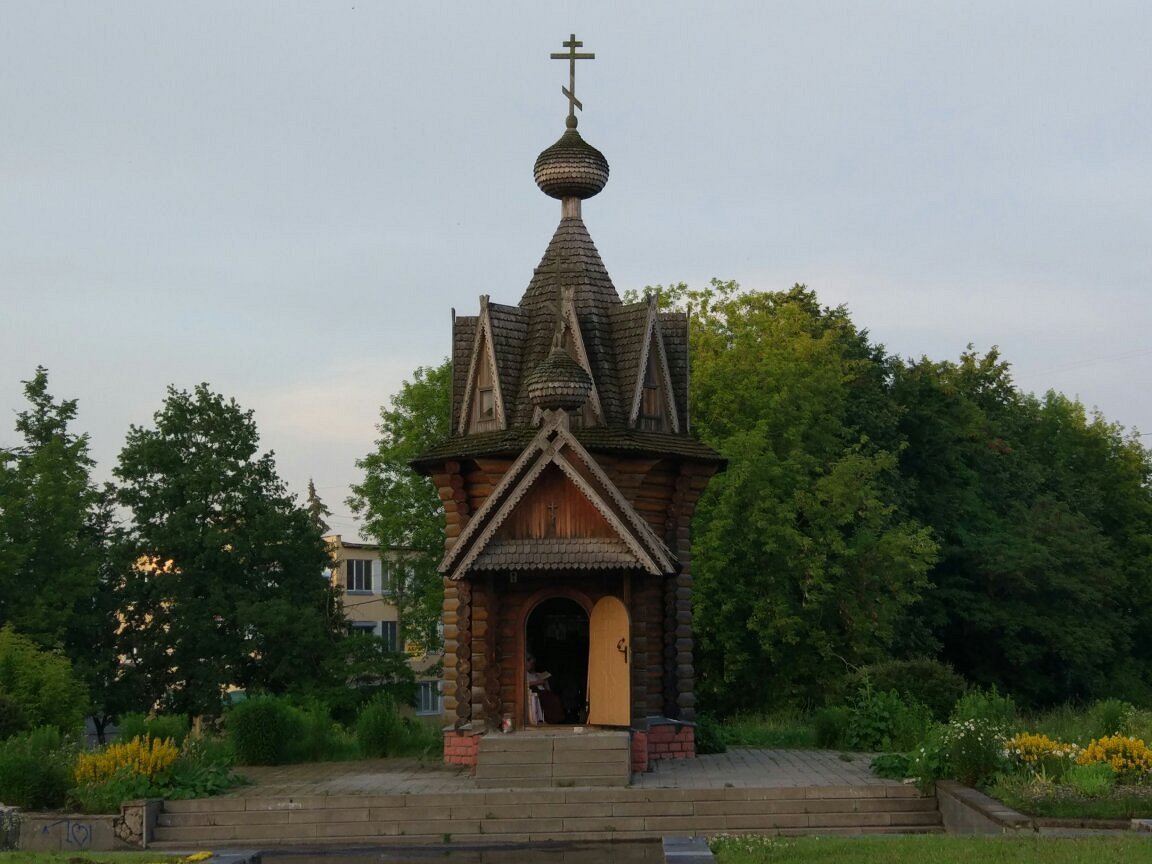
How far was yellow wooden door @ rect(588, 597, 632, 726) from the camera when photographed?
21.2 m

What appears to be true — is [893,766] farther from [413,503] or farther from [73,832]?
[413,503]

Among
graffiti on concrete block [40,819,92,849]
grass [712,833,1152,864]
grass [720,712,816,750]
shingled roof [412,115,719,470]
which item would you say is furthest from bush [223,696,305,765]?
grass [712,833,1152,864]

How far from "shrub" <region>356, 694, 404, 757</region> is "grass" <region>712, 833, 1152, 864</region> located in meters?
11.8

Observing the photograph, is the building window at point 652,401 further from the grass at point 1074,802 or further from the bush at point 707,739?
the grass at point 1074,802

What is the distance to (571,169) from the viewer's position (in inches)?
1014

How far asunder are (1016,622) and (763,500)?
11.7 metres

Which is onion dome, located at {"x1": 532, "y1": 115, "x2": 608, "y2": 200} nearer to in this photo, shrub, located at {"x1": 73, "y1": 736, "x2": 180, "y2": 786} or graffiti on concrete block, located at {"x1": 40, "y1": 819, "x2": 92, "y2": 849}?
shrub, located at {"x1": 73, "y1": 736, "x2": 180, "y2": 786}

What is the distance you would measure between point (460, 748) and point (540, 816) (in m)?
5.15

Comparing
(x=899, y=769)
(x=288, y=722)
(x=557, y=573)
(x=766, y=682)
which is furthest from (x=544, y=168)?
(x=766, y=682)

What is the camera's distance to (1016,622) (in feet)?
143

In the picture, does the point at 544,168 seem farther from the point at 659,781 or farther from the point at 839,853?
the point at 839,853

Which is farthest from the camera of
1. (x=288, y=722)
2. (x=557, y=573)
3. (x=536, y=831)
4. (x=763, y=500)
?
(x=763, y=500)

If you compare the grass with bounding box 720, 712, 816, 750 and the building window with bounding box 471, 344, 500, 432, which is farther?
the grass with bounding box 720, 712, 816, 750

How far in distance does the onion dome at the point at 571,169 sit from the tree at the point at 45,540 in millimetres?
18362
